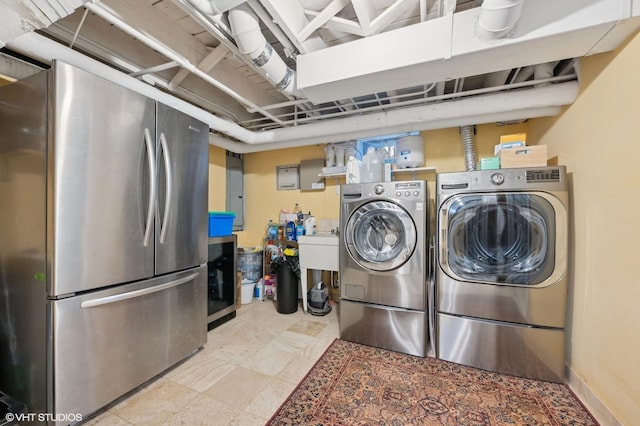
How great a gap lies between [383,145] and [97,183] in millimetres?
2631

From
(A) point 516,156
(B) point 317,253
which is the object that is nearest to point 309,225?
(B) point 317,253

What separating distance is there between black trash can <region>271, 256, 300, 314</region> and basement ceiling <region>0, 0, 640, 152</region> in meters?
1.66

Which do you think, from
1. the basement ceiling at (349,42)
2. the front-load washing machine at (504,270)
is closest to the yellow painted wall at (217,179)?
the basement ceiling at (349,42)

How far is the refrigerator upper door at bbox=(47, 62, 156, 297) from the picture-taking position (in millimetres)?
1267

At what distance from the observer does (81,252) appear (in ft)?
4.42

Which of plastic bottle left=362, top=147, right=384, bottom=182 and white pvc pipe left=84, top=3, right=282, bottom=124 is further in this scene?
plastic bottle left=362, top=147, right=384, bottom=182

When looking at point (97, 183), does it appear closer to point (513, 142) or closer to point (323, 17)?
point (323, 17)

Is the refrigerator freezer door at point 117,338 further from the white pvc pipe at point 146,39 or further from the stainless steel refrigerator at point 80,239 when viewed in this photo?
the white pvc pipe at point 146,39

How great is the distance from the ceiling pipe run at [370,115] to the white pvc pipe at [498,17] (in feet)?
2.81

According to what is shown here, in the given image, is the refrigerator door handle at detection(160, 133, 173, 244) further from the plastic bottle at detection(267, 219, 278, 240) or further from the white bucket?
the plastic bottle at detection(267, 219, 278, 240)

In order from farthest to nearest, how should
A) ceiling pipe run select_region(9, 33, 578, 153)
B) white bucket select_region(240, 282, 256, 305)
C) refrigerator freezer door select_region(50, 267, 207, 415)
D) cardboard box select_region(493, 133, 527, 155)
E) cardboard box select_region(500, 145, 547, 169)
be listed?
white bucket select_region(240, 282, 256, 305)
cardboard box select_region(493, 133, 527, 155)
cardboard box select_region(500, 145, 547, 169)
ceiling pipe run select_region(9, 33, 578, 153)
refrigerator freezer door select_region(50, 267, 207, 415)

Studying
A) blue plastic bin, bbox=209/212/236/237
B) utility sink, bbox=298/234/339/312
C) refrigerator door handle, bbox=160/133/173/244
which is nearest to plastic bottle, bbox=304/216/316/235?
utility sink, bbox=298/234/339/312

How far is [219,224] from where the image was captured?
2.71 meters
